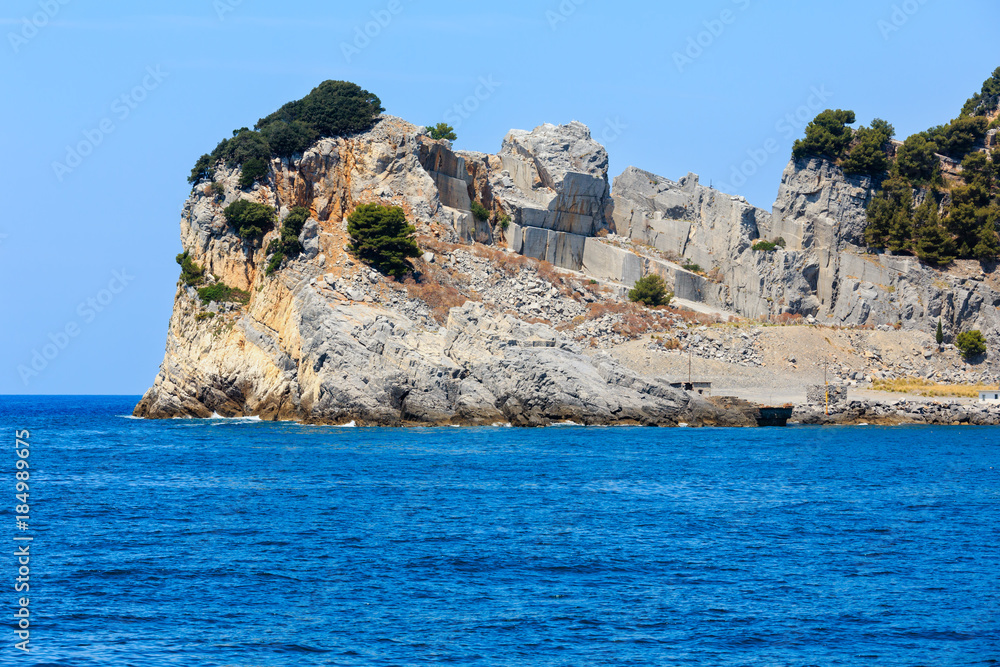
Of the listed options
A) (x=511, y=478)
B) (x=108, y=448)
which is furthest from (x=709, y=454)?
(x=108, y=448)

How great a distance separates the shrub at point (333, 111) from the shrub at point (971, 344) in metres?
44.2

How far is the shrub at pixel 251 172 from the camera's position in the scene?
69.6m

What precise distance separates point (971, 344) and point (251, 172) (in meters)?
50.2

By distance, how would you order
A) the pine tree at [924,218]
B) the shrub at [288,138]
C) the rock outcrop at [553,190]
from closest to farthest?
the shrub at [288,138]
the pine tree at [924,218]
the rock outcrop at [553,190]

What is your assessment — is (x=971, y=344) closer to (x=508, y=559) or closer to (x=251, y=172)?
(x=251, y=172)

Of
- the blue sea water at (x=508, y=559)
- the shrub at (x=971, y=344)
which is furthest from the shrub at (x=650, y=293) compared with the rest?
the blue sea water at (x=508, y=559)

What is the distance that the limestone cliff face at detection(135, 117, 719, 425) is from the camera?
5662cm

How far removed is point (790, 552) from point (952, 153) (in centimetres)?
6729

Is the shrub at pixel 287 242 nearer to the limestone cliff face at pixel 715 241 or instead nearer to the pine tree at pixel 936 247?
the limestone cliff face at pixel 715 241

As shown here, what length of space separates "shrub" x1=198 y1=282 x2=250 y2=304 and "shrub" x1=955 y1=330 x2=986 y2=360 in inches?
1896

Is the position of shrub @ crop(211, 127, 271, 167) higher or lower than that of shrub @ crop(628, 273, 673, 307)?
higher

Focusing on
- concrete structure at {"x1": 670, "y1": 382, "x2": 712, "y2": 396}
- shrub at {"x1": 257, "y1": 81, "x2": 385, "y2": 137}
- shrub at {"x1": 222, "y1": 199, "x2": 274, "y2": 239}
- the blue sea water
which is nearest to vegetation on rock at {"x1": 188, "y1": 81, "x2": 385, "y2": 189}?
shrub at {"x1": 257, "y1": 81, "x2": 385, "y2": 137}

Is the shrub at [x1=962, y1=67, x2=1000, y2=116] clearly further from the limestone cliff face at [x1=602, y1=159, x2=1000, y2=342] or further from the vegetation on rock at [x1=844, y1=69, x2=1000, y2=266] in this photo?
the limestone cliff face at [x1=602, y1=159, x2=1000, y2=342]

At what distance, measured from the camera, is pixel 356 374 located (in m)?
56.2
